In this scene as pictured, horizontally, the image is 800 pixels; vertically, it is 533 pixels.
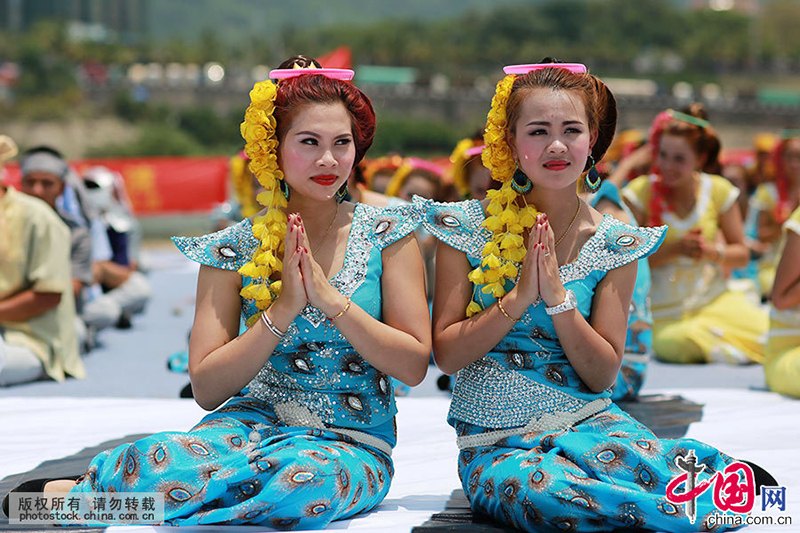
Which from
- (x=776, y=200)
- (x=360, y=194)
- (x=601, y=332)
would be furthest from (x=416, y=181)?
(x=601, y=332)

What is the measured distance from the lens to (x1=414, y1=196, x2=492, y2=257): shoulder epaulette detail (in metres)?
3.37

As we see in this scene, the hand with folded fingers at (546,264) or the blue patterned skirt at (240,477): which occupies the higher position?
the hand with folded fingers at (546,264)

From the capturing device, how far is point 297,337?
326cm

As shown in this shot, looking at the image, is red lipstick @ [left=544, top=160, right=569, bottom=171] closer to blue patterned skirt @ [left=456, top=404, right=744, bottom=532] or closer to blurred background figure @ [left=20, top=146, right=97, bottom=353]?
blue patterned skirt @ [left=456, top=404, right=744, bottom=532]

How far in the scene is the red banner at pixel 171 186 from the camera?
672 inches

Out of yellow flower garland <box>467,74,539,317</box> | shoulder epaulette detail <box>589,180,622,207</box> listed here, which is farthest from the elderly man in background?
yellow flower garland <box>467,74,539,317</box>

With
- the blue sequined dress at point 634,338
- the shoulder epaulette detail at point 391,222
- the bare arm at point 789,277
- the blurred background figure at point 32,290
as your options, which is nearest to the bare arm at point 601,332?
the shoulder epaulette detail at point 391,222

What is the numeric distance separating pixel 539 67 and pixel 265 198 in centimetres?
97

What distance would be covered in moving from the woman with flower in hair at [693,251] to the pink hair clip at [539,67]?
324 cm

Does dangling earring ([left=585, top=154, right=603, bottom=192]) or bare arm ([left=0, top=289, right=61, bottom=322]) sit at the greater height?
dangling earring ([left=585, top=154, right=603, bottom=192])

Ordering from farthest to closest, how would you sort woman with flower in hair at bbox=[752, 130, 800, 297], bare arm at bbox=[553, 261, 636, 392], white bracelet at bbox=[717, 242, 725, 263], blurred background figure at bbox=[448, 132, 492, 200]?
woman with flower in hair at bbox=[752, 130, 800, 297] → white bracelet at bbox=[717, 242, 725, 263] → blurred background figure at bbox=[448, 132, 492, 200] → bare arm at bbox=[553, 261, 636, 392]

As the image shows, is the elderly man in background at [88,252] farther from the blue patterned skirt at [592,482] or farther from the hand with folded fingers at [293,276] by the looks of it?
A: the blue patterned skirt at [592,482]

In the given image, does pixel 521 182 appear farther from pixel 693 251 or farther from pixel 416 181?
pixel 416 181

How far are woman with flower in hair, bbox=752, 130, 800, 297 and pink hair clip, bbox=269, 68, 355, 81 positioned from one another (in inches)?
249
